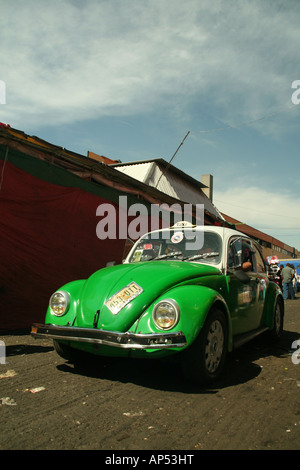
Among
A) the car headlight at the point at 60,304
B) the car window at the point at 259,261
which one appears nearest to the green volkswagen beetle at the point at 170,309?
the car headlight at the point at 60,304

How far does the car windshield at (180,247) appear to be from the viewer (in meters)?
4.70

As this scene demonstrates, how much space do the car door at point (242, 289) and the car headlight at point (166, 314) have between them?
1236 mm

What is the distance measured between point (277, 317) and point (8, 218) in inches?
196

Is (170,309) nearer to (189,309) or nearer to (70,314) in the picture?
(189,309)

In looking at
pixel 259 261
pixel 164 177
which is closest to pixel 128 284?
pixel 259 261

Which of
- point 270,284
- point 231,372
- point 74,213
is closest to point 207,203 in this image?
point 74,213

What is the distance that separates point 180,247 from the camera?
4.98m

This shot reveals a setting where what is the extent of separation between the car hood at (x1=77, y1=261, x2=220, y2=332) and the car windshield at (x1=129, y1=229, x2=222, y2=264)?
0.39 meters

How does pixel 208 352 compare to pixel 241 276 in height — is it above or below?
below

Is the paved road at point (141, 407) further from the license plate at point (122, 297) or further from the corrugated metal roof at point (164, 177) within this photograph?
the corrugated metal roof at point (164, 177)

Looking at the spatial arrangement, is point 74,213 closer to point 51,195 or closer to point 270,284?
point 51,195

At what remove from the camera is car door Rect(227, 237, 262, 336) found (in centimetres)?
441

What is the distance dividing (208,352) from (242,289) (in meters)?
1.39

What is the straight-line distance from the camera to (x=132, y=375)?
3.89 m
